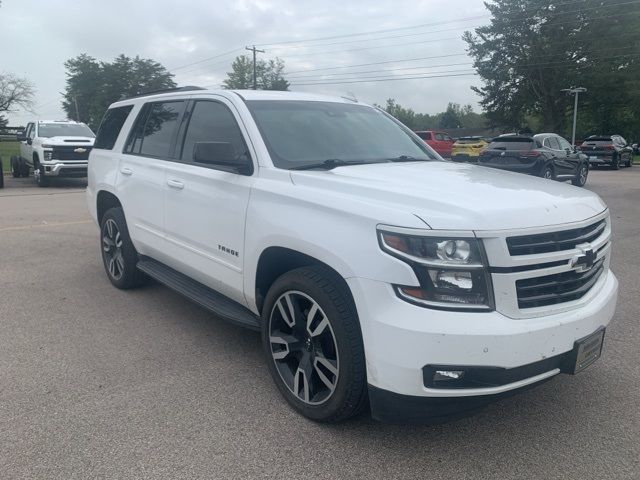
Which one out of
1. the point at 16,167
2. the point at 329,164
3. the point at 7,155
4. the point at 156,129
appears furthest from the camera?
the point at 7,155

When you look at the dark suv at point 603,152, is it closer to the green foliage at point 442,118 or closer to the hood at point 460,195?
the hood at point 460,195

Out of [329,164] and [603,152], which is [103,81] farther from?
[329,164]

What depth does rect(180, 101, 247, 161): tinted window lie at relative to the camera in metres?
3.93

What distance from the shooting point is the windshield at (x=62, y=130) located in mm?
17398

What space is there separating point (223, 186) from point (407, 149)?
1499mm

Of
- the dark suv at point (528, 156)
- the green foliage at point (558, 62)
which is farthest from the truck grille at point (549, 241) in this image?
the green foliage at point (558, 62)

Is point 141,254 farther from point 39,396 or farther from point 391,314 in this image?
point 391,314

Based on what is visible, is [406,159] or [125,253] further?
[125,253]

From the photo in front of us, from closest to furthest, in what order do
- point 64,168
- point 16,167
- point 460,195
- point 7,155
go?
point 460,195 < point 64,168 < point 16,167 < point 7,155

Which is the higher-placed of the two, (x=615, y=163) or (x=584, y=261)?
(x=584, y=261)

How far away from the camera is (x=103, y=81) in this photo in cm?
7181

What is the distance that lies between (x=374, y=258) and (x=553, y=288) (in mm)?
915

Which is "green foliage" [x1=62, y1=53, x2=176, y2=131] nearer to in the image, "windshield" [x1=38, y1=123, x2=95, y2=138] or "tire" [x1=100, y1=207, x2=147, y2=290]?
"windshield" [x1=38, y1=123, x2=95, y2=138]

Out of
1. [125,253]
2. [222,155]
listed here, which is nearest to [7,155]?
[125,253]
